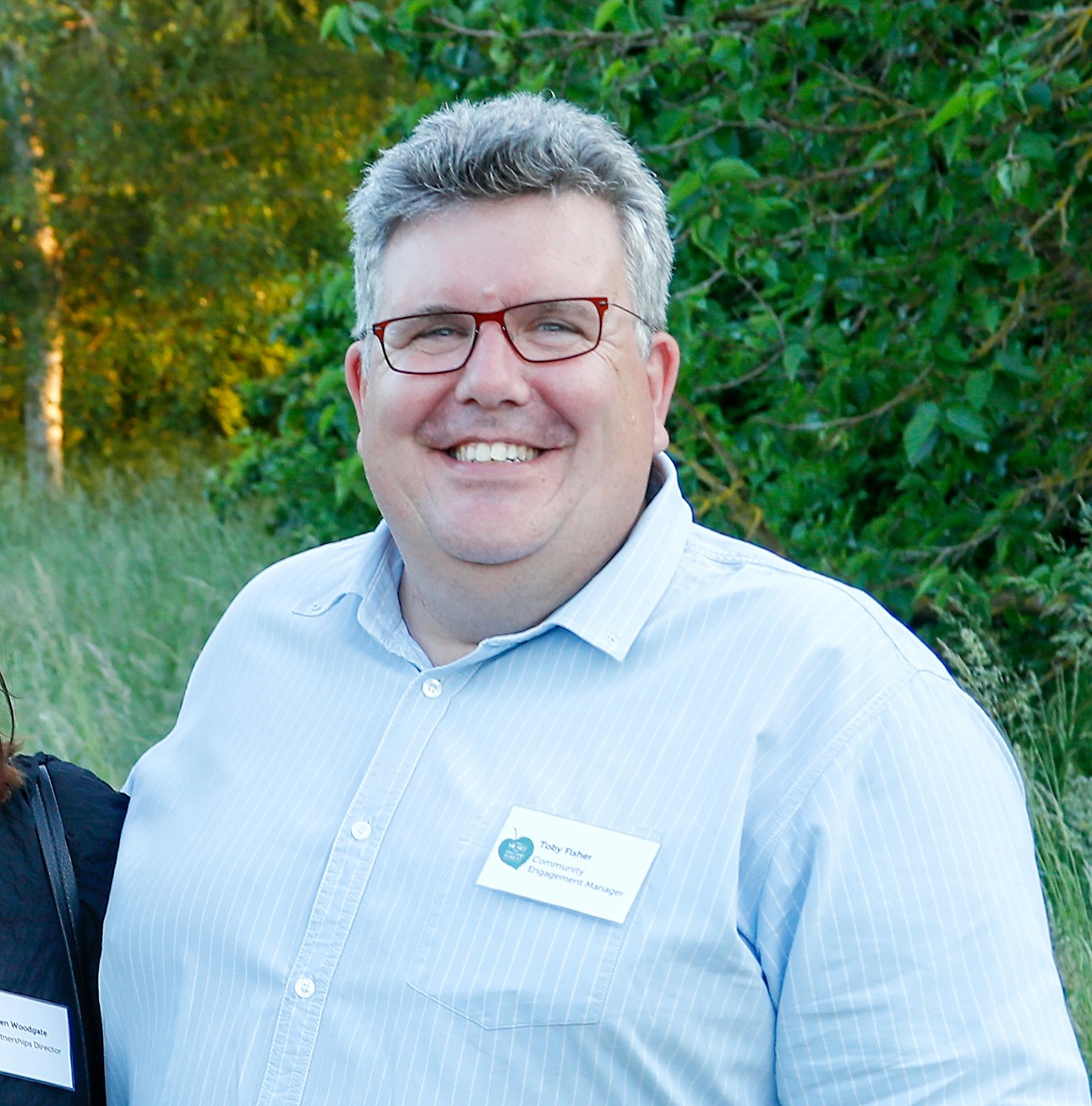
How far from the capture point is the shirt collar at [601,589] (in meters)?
1.71

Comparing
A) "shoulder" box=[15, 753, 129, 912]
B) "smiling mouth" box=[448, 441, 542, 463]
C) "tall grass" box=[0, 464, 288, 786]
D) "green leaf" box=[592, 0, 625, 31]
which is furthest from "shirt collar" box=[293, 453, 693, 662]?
"green leaf" box=[592, 0, 625, 31]

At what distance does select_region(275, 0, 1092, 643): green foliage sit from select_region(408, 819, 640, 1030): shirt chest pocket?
2122 mm

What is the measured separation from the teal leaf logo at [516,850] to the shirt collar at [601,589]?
0.82 ft

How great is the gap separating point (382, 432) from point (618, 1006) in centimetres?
81

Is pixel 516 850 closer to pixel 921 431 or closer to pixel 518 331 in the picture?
pixel 518 331

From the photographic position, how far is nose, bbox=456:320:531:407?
1771 mm

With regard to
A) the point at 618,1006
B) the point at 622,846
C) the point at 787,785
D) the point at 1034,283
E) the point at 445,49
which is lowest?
the point at 618,1006

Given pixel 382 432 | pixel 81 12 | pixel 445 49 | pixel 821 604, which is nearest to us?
pixel 821 604

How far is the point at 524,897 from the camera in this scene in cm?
157

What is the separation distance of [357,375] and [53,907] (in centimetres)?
Result: 85

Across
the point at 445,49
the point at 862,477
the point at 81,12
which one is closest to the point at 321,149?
the point at 81,12

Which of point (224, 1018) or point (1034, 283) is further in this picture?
point (1034, 283)

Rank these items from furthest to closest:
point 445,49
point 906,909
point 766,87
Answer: point 445,49 < point 766,87 < point 906,909

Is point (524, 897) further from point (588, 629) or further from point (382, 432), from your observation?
point (382, 432)
